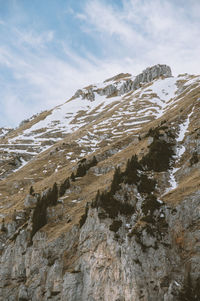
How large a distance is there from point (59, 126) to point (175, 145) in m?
144

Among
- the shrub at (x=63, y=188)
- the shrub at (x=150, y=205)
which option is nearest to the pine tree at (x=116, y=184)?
the shrub at (x=150, y=205)

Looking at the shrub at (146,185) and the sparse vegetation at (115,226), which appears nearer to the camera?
the sparse vegetation at (115,226)

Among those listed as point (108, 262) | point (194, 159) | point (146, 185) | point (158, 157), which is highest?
point (158, 157)

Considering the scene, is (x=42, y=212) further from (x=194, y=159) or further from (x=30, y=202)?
(x=194, y=159)

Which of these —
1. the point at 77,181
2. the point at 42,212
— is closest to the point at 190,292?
the point at 42,212

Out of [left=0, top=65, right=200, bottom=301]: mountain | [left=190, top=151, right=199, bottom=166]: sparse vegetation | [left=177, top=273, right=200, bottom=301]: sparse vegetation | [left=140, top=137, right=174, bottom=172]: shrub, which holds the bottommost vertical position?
[left=177, top=273, right=200, bottom=301]: sparse vegetation

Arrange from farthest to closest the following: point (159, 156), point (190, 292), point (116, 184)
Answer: point (159, 156) → point (116, 184) → point (190, 292)

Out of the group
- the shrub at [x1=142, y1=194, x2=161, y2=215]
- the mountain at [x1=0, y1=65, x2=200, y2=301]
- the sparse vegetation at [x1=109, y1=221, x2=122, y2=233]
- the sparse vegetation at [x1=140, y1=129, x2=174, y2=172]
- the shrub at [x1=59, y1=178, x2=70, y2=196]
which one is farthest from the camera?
the shrub at [x1=59, y1=178, x2=70, y2=196]

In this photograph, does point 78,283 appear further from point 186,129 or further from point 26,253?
point 186,129

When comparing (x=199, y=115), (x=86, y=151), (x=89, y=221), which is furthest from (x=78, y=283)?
(x=86, y=151)

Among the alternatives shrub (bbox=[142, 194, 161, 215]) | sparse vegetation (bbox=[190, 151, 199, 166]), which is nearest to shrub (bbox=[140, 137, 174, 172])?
sparse vegetation (bbox=[190, 151, 199, 166])

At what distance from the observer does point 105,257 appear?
114ft

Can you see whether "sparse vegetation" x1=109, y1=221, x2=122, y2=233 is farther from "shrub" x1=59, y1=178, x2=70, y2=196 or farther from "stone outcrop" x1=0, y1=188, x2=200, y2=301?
"shrub" x1=59, y1=178, x2=70, y2=196

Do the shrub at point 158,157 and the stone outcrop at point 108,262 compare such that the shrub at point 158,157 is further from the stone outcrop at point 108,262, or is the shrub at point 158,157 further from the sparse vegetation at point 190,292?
the sparse vegetation at point 190,292
